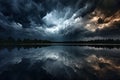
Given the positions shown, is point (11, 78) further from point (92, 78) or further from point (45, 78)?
point (92, 78)

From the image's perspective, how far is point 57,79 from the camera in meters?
15.5

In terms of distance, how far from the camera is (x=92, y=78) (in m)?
15.8

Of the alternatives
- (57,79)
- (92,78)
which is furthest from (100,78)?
(57,79)

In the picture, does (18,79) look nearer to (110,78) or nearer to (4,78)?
(4,78)

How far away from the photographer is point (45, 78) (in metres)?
15.8

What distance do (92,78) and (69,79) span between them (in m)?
1.95

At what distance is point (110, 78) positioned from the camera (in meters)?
15.9

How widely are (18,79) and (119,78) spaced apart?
8277 mm

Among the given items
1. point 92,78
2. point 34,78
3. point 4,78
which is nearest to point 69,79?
point 92,78

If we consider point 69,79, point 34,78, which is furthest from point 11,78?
point 69,79

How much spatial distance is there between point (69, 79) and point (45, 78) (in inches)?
79.0

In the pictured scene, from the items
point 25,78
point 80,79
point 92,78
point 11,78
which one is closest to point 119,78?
point 92,78

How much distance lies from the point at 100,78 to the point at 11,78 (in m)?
7.42

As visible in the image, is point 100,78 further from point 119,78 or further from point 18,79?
point 18,79
